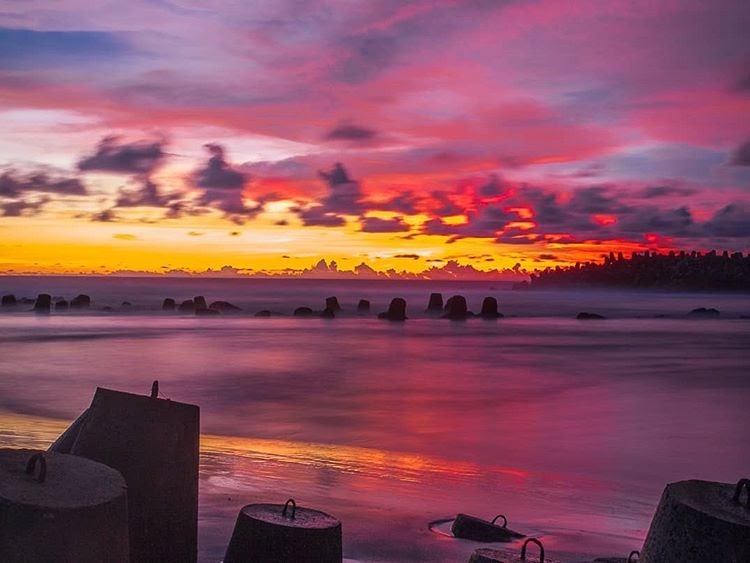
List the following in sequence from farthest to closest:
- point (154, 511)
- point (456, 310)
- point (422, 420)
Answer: point (456, 310), point (422, 420), point (154, 511)

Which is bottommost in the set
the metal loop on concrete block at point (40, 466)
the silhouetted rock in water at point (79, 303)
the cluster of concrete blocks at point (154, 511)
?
the cluster of concrete blocks at point (154, 511)

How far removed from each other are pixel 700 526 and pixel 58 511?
2.87 m

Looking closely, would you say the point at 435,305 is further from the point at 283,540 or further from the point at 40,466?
the point at 40,466

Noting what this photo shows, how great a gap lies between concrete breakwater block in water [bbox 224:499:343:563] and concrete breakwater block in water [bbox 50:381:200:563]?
17.7 inches

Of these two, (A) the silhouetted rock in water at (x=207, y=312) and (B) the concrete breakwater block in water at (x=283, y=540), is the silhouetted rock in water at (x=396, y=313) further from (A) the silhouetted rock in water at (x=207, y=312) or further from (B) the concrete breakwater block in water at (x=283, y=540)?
(B) the concrete breakwater block in water at (x=283, y=540)

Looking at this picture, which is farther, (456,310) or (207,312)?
(207,312)

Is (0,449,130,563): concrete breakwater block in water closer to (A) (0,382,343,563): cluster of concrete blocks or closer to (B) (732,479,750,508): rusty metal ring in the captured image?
(A) (0,382,343,563): cluster of concrete blocks

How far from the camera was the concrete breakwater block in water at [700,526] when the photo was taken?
12.3 ft

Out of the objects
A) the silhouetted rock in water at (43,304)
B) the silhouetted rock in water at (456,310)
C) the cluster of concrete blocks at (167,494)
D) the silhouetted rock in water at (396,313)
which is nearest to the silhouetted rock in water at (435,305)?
the silhouetted rock in water at (456,310)

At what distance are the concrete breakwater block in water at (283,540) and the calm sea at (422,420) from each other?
1.47 meters

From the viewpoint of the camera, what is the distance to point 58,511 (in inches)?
153

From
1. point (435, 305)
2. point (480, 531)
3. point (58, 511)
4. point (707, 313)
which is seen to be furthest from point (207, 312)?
point (58, 511)

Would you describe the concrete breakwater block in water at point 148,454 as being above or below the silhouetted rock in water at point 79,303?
below

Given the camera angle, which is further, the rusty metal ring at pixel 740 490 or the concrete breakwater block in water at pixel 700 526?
the rusty metal ring at pixel 740 490
